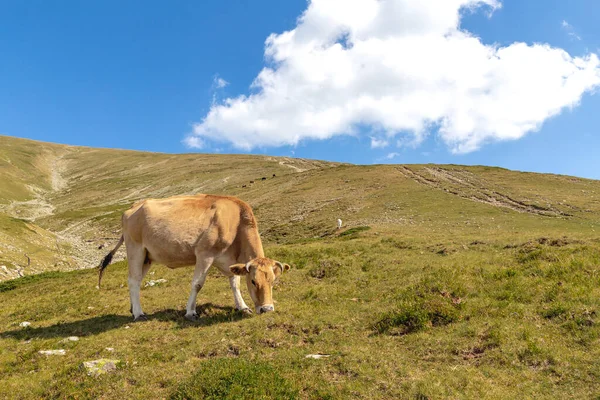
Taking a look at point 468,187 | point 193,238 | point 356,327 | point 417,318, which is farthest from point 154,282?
point 468,187

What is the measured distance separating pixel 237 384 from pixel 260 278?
452 centimetres

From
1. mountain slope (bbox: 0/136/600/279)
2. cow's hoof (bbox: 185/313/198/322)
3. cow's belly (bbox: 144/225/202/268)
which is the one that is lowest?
cow's hoof (bbox: 185/313/198/322)

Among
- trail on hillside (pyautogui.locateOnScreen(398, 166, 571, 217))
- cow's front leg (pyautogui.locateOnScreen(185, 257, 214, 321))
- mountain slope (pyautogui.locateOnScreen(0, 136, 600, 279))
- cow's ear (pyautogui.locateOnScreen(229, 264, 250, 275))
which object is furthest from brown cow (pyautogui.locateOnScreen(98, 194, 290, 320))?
trail on hillside (pyautogui.locateOnScreen(398, 166, 571, 217))

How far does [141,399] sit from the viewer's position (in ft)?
24.9

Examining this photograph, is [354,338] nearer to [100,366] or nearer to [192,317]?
[192,317]

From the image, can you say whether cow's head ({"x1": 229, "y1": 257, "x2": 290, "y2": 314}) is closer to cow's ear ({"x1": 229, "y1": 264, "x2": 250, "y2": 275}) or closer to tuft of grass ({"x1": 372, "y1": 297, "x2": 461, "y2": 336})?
cow's ear ({"x1": 229, "y1": 264, "x2": 250, "y2": 275})

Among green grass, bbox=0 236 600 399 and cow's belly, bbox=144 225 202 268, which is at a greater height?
cow's belly, bbox=144 225 202 268

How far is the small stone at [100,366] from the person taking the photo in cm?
869

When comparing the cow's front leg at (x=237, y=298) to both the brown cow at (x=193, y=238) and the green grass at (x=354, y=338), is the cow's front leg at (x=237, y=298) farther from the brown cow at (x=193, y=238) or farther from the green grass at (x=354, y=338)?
the green grass at (x=354, y=338)

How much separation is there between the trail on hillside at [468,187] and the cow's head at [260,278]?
112ft

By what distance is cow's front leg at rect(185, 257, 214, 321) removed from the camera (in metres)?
12.8

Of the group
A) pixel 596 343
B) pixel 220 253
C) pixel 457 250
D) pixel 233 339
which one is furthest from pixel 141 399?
pixel 457 250

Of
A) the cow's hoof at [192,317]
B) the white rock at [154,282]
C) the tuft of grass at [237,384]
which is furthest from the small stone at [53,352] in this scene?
the white rock at [154,282]

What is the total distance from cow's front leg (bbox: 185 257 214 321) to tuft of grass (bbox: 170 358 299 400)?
4796 mm
